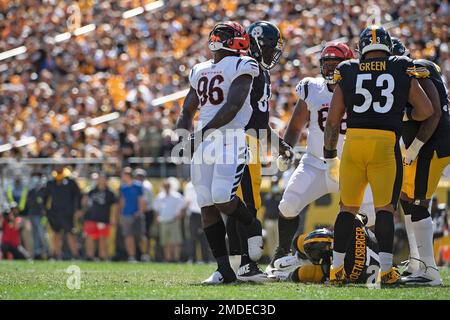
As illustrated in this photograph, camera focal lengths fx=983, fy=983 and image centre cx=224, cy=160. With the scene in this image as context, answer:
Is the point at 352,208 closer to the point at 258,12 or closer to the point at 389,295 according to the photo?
the point at 389,295

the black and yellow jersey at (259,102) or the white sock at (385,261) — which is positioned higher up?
the black and yellow jersey at (259,102)

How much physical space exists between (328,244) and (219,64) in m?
1.74

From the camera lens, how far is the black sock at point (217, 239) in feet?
26.4

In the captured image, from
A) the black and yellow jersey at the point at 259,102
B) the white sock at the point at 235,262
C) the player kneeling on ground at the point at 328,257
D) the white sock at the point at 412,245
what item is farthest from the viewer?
the black and yellow jersey at the point at 259,102

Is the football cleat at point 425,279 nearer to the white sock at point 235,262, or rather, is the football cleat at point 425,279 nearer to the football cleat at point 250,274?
the football cleat at point 250,274

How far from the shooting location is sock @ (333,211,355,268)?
7543mm

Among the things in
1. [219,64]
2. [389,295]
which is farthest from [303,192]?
[389,295]

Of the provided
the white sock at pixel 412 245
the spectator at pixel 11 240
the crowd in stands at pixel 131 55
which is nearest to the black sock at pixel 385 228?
the white sock at pixel 412 245

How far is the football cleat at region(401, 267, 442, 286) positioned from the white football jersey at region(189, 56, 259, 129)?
6.10 ft

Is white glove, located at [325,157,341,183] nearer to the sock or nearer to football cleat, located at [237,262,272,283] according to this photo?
the sock

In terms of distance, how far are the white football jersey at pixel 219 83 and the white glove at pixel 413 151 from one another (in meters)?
1.36

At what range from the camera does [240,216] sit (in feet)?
26.6

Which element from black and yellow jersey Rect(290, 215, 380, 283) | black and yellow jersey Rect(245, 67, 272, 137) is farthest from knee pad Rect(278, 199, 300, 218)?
black and yellow jersey Rect(290, 215, 380, 283)

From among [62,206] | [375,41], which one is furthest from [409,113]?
[62,206]
